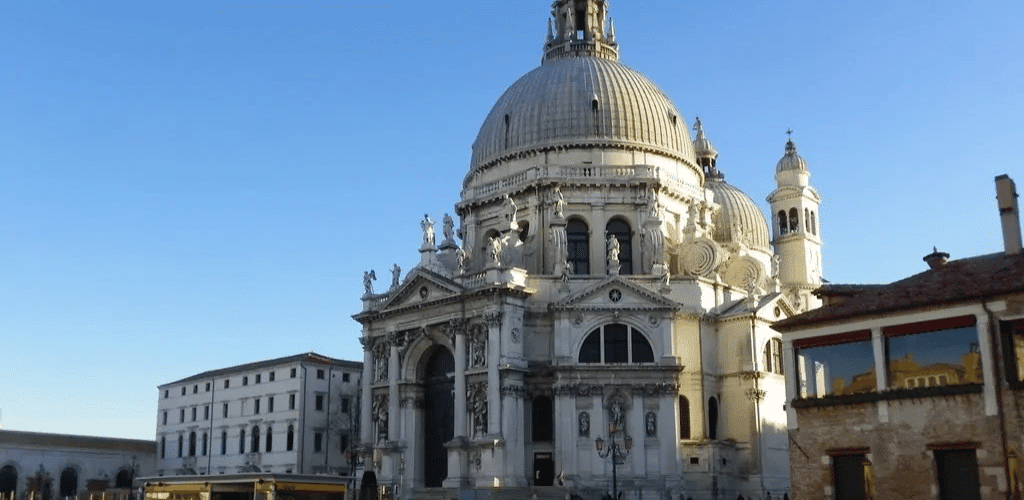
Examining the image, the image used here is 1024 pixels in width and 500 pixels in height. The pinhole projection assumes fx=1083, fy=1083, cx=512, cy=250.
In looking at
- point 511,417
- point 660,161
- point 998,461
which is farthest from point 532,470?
point 998,461

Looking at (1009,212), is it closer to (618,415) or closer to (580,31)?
(618,415)

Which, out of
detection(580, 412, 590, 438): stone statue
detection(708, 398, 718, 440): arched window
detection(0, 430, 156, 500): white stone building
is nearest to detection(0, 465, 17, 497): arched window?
detection(0, 430, 156, 500): white stone building

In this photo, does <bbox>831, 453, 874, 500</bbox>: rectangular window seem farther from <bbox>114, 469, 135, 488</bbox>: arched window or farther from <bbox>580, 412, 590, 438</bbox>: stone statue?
<bbox>114, 469, 135, 488</bbox>: arched window

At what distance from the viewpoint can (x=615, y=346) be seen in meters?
50.3

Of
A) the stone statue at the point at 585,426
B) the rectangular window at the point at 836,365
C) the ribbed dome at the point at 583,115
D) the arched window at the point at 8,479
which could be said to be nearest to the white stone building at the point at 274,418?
the arched window at the point at 8,479

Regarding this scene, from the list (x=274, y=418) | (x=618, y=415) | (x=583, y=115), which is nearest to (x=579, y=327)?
(x=618, y=415)

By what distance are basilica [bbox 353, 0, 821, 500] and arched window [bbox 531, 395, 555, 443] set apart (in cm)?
10

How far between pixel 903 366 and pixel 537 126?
34123 millimetres

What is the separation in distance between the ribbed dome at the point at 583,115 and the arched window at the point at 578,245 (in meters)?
4.46

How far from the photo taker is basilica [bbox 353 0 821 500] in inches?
1929

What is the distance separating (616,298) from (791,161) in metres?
22.1

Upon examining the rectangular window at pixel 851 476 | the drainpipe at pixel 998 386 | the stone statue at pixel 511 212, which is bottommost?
the rectangular window at pixel 851 476

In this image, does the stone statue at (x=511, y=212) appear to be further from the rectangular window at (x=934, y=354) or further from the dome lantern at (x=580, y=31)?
the rectangular window at (x=934, y=354)

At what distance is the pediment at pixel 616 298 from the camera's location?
49781 mm
